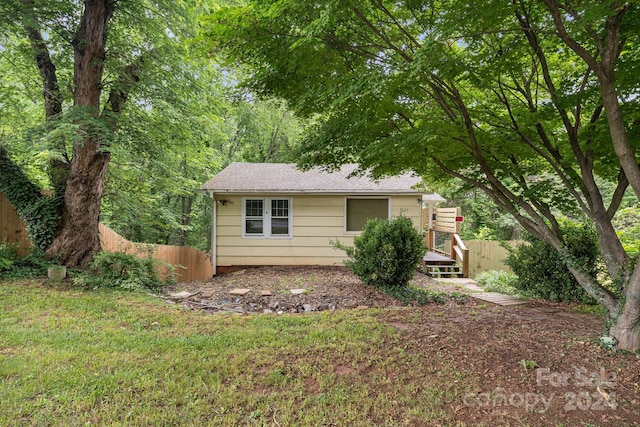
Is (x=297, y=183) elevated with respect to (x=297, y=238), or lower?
elevated

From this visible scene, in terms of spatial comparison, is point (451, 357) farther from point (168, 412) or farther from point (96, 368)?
point (96, 368)

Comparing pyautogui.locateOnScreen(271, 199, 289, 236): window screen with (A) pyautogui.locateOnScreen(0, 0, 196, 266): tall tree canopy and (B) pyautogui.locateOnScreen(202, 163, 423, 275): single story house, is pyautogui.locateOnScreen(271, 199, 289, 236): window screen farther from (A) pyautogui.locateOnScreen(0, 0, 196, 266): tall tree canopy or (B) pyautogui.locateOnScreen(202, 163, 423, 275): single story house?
(A) pyautogui.locateOnScreen(0, 0, 196, 266): tall tree canopy

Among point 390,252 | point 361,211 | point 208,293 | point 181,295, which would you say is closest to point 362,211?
point 361,211

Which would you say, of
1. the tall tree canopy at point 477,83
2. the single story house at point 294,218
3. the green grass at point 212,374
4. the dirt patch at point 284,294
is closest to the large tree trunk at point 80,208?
the dirt patch at point 284,294

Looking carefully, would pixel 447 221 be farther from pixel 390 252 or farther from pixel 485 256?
pixel 390 252

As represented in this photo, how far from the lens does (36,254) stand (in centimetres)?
671

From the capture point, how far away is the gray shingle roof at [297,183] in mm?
8938

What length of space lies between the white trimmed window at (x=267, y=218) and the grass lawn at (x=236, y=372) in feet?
16.6

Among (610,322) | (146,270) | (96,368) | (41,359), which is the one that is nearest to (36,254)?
(146,270)

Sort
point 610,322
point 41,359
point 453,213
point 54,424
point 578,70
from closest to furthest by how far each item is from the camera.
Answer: point 54,424, point 41,359, point 610,322, point 578,70, point 453,213

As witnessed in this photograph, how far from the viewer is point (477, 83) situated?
3418 millimetres

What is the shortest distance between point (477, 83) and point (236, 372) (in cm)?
373

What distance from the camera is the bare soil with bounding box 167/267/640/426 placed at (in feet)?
7.46

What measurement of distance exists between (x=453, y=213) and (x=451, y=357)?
29.2 feet
